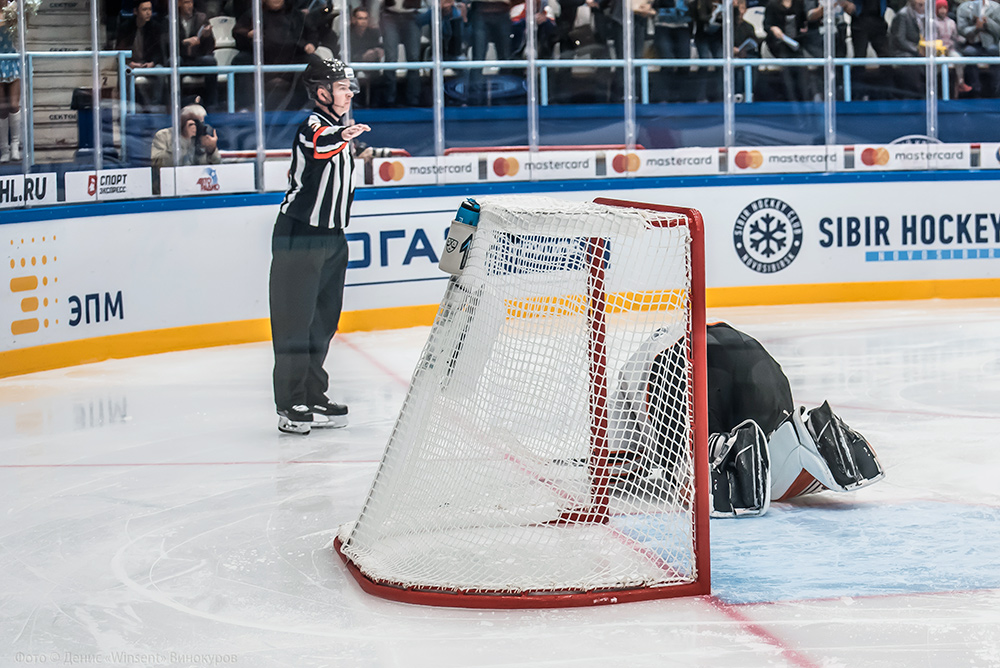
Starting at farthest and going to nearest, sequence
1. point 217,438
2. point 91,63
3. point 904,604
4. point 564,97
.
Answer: point 564,97, point 91,63, point 217,438, point 904,604

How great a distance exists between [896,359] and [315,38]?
13.1 feet

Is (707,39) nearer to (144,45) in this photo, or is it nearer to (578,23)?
(578,23)

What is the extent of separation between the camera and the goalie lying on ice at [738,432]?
3230 mm

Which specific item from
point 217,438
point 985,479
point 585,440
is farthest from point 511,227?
point 217,438

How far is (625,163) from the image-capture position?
8711mm

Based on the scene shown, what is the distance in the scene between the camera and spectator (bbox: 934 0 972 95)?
943cm

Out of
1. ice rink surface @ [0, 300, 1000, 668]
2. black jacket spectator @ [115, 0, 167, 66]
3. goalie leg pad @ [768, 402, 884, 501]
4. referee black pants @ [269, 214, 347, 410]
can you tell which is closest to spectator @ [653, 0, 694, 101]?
black jacket spectator @ [115, 0, 167, 66]

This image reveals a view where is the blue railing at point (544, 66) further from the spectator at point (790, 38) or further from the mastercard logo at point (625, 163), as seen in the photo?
the mastercard logo at point (625, 163)

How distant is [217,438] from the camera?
5.05 m

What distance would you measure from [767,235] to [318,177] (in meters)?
4.53

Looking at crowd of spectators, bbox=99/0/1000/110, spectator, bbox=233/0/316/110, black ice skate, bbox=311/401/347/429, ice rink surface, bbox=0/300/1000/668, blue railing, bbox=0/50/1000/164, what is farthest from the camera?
spectator, bbox=233/0/316/110

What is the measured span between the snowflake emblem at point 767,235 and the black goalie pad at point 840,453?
16.7 ft

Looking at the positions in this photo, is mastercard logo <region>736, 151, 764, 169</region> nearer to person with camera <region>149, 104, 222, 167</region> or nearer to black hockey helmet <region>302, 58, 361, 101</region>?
person with camera <region>149, 104, 222, 167</region>

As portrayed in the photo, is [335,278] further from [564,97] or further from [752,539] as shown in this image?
[564,97]
